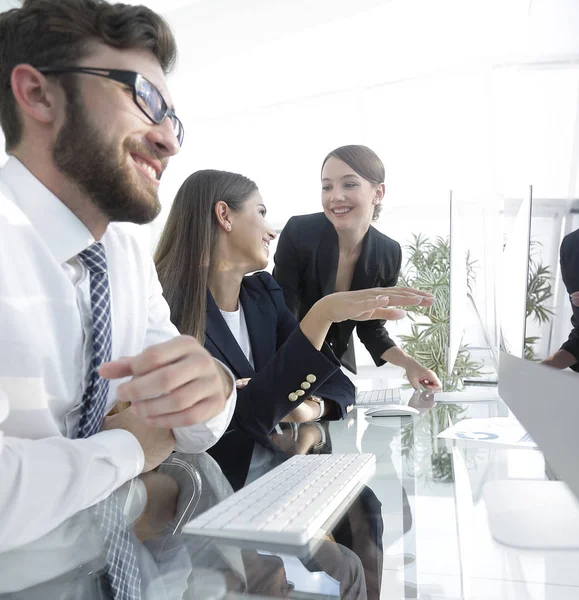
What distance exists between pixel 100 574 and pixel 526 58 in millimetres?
837

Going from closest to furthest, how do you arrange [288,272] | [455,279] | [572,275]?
[572,275]
[455,279]
[288,272]

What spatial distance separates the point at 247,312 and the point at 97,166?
944mm

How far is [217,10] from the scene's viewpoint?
5527 mm

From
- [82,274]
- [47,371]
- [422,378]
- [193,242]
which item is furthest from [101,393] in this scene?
[422,378]

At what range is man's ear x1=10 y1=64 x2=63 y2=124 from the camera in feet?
3.23

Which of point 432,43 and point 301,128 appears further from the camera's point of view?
point 301,128

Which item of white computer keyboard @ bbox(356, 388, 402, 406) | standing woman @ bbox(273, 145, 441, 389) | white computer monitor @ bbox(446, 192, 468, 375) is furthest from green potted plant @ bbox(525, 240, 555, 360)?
standing woman @ bbox(273, 145, 441, 389)

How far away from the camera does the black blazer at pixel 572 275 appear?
0.51 metres

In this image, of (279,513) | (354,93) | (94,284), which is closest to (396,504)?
(279,513)

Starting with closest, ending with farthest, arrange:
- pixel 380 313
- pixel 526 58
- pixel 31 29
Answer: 1. pixel 526 58
2. pixel 31 29
3. pixel 380 313

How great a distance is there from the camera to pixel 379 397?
1907 mm

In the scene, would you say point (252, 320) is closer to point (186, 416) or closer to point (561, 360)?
point (186, 416)

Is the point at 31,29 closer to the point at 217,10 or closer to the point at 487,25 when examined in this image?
the point at 217,10

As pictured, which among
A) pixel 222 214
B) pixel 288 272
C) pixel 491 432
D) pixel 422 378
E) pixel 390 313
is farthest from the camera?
pixel 288 272
